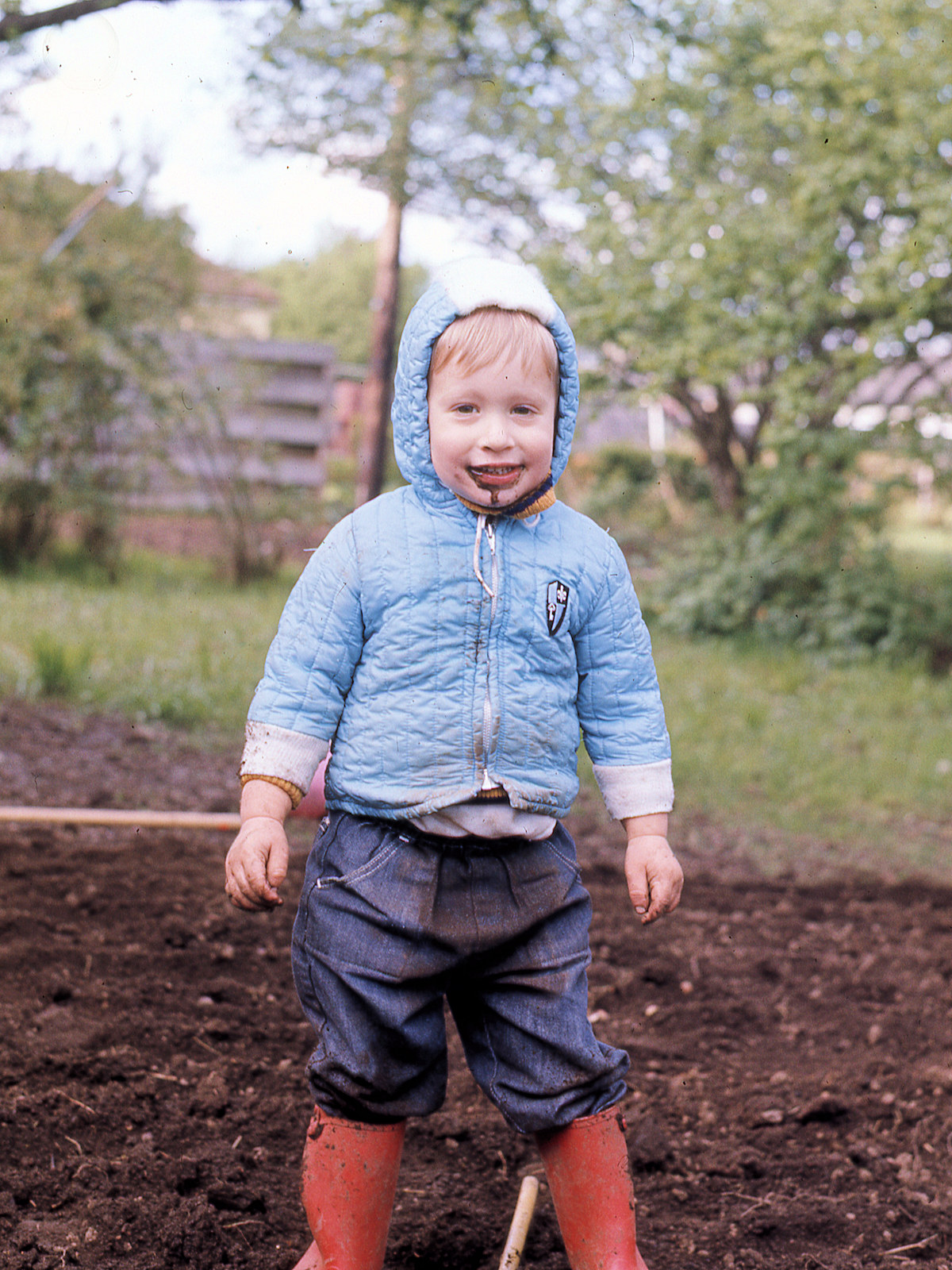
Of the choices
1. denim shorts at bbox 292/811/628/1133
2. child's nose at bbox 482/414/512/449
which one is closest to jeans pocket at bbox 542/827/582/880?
denim shorts at bbox 292/811/628/1133

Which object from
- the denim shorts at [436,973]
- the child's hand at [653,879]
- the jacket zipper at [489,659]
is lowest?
the denim shorts at [436,973]

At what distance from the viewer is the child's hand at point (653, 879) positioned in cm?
183

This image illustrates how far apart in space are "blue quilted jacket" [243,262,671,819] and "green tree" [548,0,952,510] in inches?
252

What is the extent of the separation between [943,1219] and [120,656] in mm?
4938

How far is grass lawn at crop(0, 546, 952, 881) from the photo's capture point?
4992 millimetres

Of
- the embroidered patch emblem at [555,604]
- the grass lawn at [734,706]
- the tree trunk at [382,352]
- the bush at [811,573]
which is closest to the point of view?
the embroidered patch emblem at [555,604]

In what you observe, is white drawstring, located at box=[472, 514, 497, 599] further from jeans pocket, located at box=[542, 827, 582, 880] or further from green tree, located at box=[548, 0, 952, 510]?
green tree, located at box=[548, 0, 952, 510]

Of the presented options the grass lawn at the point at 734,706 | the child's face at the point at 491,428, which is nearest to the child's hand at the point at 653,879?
the child's face at the point at 491,428

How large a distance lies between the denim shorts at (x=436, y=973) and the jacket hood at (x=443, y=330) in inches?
20.2

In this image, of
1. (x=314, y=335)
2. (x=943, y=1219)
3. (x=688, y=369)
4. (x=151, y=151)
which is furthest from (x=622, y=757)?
(x=314, y=335)

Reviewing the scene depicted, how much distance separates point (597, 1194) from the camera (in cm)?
177

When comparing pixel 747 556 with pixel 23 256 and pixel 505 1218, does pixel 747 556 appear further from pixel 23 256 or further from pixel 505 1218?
pixel 505 1218

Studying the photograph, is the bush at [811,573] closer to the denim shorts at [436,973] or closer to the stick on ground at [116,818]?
the stick on ground at [116,818]

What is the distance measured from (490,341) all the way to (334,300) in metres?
25.1
